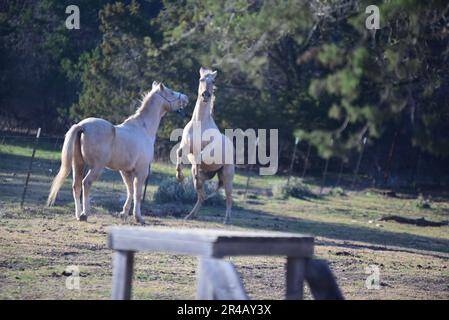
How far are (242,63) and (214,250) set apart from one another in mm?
4362

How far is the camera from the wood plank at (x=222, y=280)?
21.4 feet

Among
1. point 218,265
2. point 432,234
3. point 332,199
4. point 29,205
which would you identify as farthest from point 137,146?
point 332,199

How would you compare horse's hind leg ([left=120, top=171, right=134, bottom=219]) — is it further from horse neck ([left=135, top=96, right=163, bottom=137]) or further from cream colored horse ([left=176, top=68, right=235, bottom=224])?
cream colored horse ([left=176, top=68, right=235, bottom=224])

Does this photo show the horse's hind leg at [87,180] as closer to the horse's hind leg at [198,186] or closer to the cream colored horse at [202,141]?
the cream colored horse at [202,141]

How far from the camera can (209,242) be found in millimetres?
6625

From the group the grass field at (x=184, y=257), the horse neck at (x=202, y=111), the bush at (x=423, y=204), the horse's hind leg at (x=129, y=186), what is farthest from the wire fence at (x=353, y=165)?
the horse's hind leg at (x=129, y=186)

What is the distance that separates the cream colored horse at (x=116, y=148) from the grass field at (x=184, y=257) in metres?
0.65

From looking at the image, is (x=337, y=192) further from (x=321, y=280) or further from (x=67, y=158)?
(x=321, y=280)

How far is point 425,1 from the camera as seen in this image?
870cm

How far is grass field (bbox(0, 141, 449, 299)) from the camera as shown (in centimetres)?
1028

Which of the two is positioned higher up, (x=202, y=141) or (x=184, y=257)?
(x=202, y=141)

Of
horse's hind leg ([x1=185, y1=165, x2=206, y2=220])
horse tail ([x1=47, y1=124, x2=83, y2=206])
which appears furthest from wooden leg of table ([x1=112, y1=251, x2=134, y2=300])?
horse's hind leg ([x1=185, y1=165, x2=206, y2=220])

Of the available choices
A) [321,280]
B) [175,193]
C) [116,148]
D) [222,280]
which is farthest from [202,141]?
[222,280]
